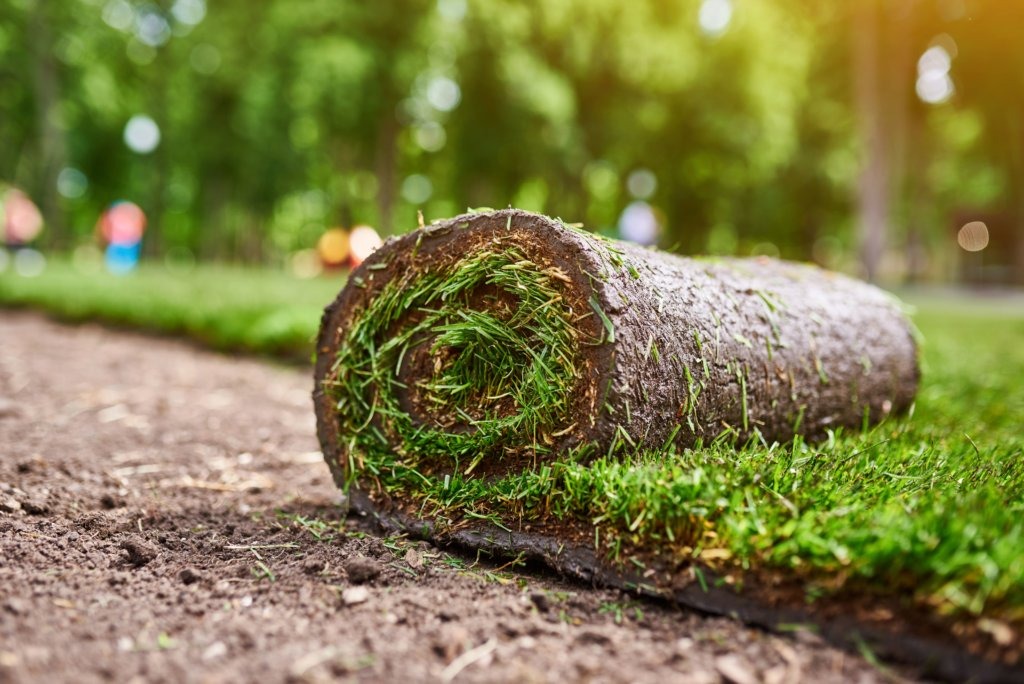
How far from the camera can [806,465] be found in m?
2.45

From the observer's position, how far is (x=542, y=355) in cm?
257

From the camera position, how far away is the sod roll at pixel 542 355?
2.54 m

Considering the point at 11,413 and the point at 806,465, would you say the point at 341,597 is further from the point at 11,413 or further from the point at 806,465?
the point at 11,413

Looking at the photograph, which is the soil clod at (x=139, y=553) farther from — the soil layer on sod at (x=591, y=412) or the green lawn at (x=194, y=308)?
the green lawn at (x=194, y=308)

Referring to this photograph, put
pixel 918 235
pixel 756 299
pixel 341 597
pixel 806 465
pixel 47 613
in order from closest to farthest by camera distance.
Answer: pixel 47 613, pixel 341 597, pixel 806 465, pixel 756 299, pixel 918 235

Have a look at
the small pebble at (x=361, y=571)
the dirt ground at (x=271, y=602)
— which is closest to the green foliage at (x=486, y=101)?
the dirt ground at (x=271, y=602)

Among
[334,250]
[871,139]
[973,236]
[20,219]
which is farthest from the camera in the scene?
[973,236]

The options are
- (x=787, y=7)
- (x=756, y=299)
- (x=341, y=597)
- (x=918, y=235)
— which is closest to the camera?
(x=341, y=597)

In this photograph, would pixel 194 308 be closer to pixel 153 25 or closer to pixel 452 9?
pixel 452 9

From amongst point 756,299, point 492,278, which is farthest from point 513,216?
point 756,299

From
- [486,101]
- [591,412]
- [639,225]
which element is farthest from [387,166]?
[591,412]

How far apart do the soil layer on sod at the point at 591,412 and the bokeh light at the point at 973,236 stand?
104 ft

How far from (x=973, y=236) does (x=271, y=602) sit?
3473cm

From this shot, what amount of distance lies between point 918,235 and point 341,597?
29064 millimetres
